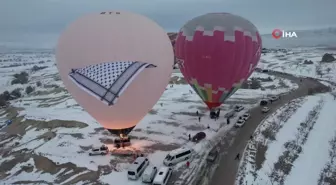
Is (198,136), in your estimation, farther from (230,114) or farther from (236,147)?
(230,114)

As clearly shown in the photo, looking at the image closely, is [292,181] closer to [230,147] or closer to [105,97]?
[230,147]

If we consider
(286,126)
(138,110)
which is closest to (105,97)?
(138,110)

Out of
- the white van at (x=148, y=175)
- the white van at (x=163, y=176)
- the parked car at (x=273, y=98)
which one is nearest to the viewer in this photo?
the white van at (x=163, y=176)

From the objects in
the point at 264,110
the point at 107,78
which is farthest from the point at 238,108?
the point at 107,78

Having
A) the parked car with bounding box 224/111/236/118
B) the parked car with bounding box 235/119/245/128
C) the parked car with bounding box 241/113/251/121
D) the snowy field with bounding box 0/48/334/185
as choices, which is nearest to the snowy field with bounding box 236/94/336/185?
the snowy field with bounding box 0/48/334/185

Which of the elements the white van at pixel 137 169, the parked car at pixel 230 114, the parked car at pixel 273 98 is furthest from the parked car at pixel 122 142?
the parked car at pixel 273 98

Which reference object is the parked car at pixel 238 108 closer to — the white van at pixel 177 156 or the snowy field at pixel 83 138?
the snowy field at pixel 83 138

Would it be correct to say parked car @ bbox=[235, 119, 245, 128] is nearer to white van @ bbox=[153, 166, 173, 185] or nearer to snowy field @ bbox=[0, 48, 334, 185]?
snowy field @ bbox=[0, 48, 334, 185]
